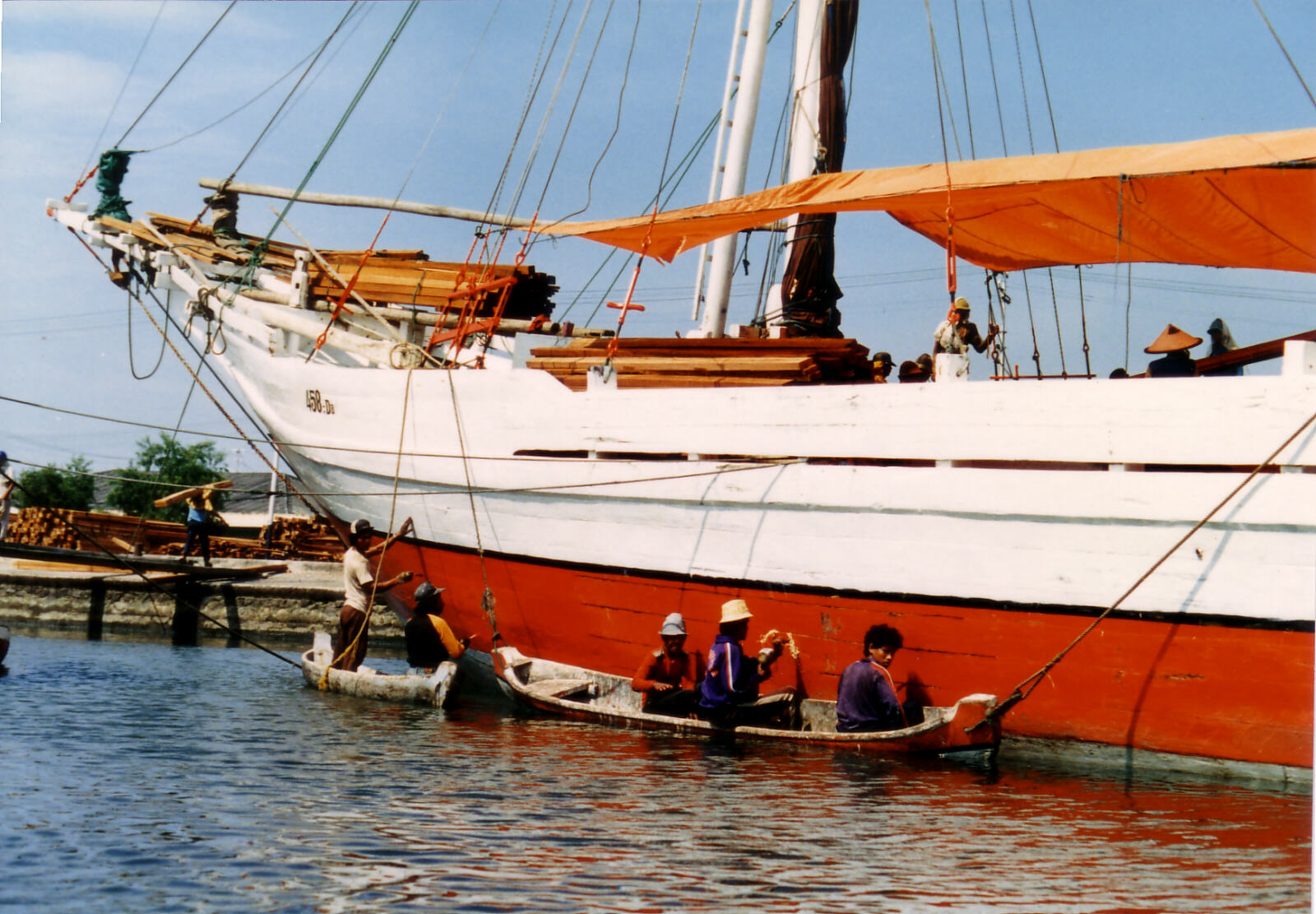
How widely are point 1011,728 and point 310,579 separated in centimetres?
1489

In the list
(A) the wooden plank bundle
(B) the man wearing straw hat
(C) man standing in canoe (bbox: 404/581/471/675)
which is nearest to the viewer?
(B) the man wearing straw hat

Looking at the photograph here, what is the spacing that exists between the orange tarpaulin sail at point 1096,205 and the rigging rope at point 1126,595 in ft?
6.90

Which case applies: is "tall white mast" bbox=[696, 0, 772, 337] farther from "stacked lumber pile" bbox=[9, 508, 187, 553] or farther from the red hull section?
"stacked lumber pile" bbox=[9, 508, 187, 553]

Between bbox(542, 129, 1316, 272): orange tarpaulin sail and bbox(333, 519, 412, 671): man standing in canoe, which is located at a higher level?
bbox(542, 129, 1316, 272): orange tarpaulin sail

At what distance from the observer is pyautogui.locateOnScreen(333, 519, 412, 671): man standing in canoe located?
13.7 metres

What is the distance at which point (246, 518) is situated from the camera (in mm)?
57500

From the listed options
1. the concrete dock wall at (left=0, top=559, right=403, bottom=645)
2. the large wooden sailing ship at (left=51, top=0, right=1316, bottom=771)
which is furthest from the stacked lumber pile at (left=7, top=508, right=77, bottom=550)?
the large wooden sailing ship at (left=51, top=0, right=1316, bottom=771)

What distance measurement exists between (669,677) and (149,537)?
17.0 m

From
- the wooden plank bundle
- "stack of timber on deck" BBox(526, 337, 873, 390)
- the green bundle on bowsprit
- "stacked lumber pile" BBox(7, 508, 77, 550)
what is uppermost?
the green bundle on bowsprit

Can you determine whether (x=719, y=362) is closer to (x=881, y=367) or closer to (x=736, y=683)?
Result: (x=881, y=367)

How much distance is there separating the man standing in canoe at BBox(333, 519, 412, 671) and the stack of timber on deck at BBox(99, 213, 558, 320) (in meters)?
Result: 3.37

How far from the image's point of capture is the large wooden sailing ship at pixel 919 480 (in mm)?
9398

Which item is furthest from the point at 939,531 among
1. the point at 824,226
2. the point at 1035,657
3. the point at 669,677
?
the point at 824,226

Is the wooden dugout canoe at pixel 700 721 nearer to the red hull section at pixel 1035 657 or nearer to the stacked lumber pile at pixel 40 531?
the red hull section at pixel 1035 657
